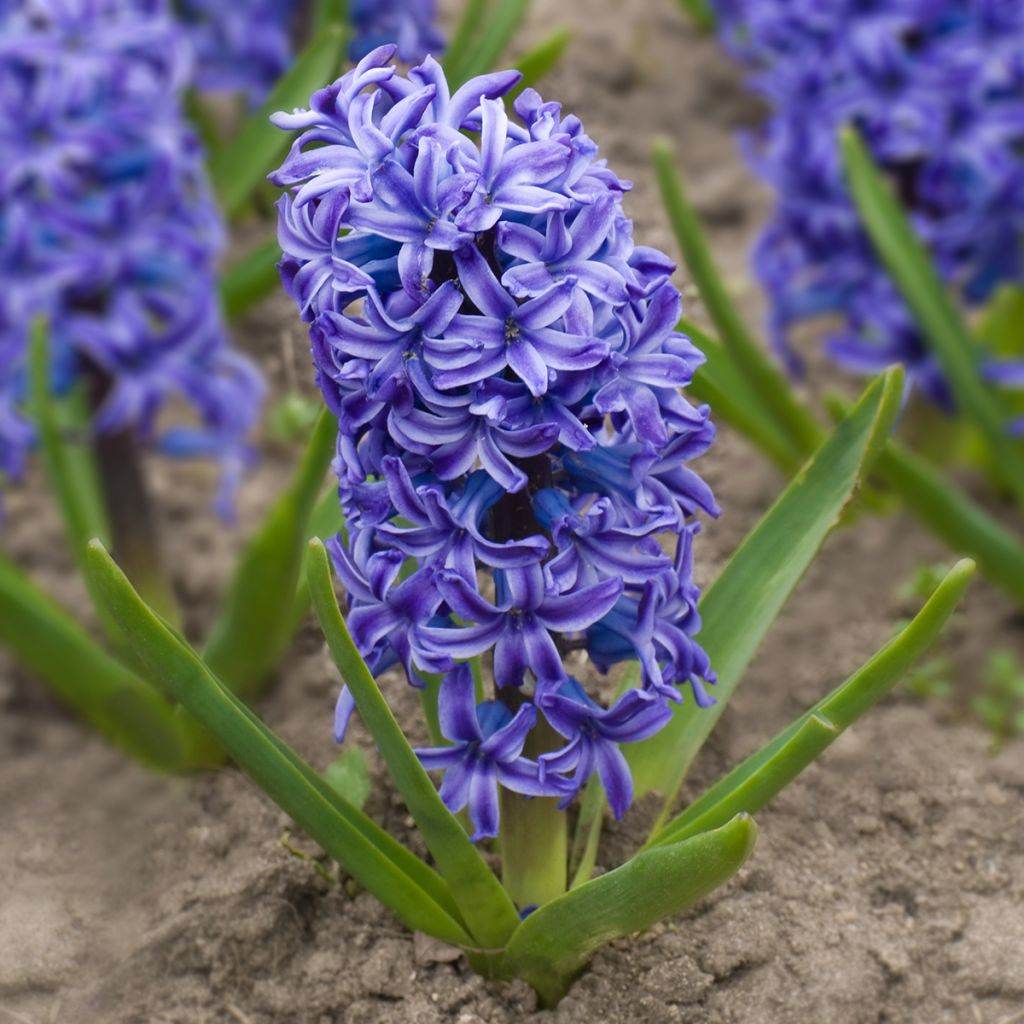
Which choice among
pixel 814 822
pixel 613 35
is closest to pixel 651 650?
pixel 814 822

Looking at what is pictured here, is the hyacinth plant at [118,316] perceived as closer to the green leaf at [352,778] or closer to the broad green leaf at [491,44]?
the broad green leaf at [491,44]

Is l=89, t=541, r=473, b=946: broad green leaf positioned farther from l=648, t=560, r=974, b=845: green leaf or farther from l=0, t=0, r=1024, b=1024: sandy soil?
l=648, t=560, r=974, b=845: green leaf

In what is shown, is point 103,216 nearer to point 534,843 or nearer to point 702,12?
point 534,843

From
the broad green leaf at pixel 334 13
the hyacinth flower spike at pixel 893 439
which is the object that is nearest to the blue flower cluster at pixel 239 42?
the broad green leaf at pixel 334 13

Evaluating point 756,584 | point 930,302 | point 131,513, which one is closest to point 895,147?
point 930,302

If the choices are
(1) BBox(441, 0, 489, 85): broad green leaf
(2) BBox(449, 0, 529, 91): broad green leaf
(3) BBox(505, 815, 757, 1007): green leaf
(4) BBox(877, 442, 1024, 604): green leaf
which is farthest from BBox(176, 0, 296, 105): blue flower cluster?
(3) BBox(505, 815, 757, 1007): green leaf

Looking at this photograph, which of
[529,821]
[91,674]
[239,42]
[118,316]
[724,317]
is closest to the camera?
[529,821]
